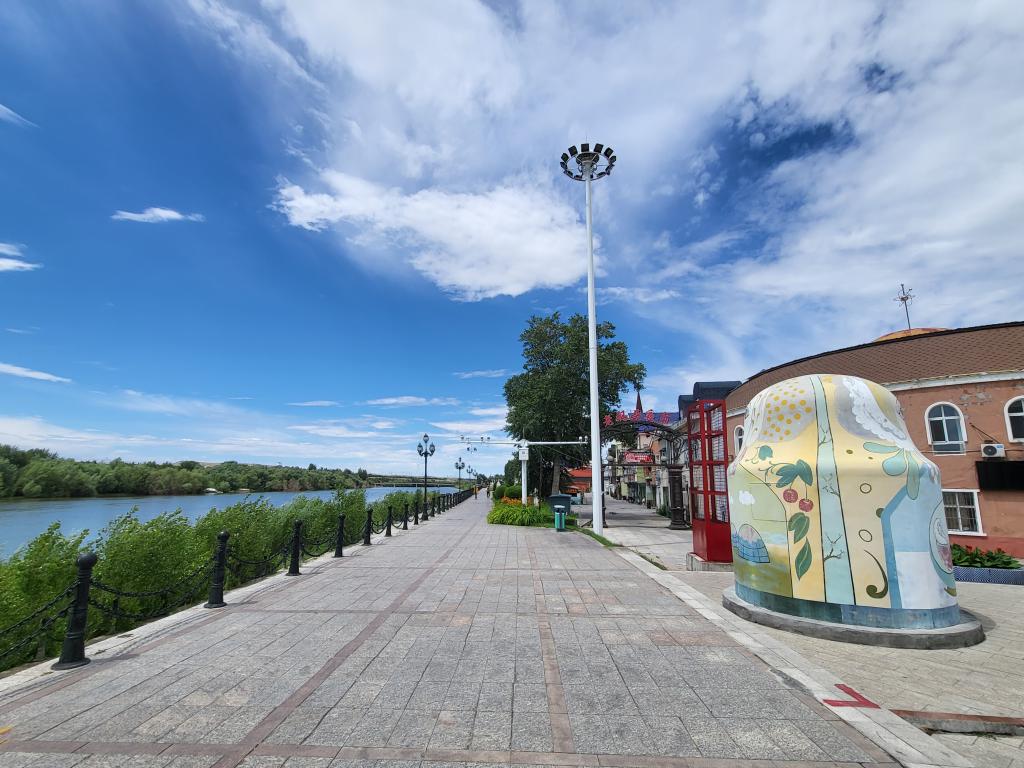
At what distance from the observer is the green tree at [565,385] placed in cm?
3231

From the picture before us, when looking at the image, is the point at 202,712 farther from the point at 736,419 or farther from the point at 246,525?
the point at 736,419

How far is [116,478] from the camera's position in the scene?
2114 inches

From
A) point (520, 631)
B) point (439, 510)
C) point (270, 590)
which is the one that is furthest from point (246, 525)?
point (439, 510)

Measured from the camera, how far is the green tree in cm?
3231

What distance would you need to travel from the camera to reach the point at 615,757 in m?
3.46

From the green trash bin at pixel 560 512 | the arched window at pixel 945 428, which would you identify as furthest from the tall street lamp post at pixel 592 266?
the arched window at pixel 945 428

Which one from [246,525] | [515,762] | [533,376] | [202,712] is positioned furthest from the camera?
[533,376]

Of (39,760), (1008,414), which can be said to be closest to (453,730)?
(39,760)

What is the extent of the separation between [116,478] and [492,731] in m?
66.7

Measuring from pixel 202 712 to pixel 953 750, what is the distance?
238 inches

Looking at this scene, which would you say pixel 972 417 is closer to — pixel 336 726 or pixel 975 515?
pixel 975 515

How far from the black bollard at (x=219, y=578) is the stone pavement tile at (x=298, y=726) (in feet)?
15.5

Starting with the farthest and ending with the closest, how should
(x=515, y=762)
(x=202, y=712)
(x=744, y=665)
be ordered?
(x=744, y=665) → (x=202, y=712) → (x=515, y=762)

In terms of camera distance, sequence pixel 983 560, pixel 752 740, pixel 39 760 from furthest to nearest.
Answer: pixel 983 560 < pixel 752 740 < pixel 39 760
